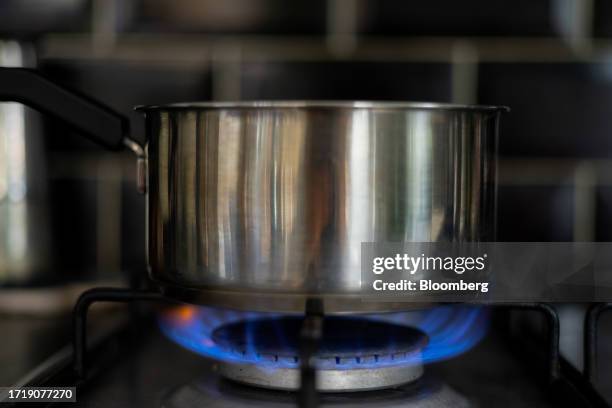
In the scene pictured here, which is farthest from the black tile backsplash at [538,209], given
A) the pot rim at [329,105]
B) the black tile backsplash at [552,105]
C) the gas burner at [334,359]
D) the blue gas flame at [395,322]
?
the pot rim at [329,105]

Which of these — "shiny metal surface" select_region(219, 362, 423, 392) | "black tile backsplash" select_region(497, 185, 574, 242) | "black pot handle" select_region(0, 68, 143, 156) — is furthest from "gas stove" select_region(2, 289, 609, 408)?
"black tile backsplash" select_region(497, 185, 574, 242)

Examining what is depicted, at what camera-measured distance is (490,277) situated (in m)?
0.62

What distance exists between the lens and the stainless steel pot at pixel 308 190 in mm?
537

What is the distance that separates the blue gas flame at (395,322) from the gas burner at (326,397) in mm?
27

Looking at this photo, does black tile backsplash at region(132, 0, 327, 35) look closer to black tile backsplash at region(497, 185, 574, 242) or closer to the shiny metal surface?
black tile backsplash at region(497, 185, 574, 242)

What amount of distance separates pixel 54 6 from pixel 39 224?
0.34 metres

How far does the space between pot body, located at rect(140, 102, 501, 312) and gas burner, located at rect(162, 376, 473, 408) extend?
0.09 metres

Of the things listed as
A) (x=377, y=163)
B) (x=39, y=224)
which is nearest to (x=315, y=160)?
(x=377, y=163)

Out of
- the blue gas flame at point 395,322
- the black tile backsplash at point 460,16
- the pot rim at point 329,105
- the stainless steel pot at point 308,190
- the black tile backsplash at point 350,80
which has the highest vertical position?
the black tile backsplash at point 460,16

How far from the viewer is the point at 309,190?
539 millimetres

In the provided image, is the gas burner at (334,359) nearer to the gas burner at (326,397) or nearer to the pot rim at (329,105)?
the gas burner at (326,397)

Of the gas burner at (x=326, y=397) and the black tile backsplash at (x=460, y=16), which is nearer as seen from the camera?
the gas burner at (x=326, y=397)

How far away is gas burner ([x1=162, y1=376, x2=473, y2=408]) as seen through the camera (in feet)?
2.01

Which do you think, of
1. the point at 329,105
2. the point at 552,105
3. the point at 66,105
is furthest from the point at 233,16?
the point at 329,105
